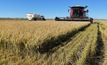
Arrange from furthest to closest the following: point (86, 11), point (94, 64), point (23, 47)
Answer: point (86, 11) < point (23, 47) < point (94, 64)

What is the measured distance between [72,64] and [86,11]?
31.3 m

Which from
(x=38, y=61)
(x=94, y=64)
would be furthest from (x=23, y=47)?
(x=94, y=64)

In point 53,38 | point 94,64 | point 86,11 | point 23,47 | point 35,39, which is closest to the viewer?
point 94,64

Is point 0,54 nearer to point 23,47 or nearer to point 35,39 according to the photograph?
point 23,47

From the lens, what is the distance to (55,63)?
6.53m

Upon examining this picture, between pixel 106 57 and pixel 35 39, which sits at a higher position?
pixel 35 39

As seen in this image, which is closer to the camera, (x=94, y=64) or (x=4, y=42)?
(x=94, y=64)

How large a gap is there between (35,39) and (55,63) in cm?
190

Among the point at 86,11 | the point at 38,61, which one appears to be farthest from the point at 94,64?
the point at 86,11

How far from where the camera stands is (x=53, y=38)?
382 inches

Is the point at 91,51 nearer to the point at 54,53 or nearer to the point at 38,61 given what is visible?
the point at 54,53

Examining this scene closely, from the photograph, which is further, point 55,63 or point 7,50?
point 7,50

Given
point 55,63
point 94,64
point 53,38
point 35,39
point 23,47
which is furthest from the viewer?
point 53,38

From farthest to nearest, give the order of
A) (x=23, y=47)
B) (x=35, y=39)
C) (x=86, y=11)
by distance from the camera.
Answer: (x=86, y=11), (x=35, y=39), (x=23, y=47)
